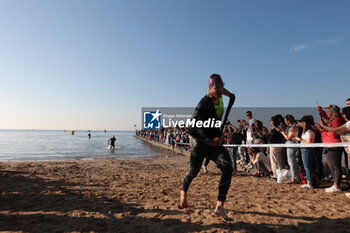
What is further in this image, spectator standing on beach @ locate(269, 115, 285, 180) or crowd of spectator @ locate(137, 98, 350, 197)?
spectator standing on beach @ locate(269, 115, 285, 180)

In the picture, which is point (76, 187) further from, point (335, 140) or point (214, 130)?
point (335, 140)

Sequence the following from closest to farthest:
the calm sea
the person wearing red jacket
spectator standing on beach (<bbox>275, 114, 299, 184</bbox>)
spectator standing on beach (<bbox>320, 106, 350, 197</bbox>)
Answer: spectator standing on beach (<bbox>320, 106, 350, 197</bbox>) → the person wearing red jacket → spectator standing on beach (<bbox>275, 114, 299, 184</bbox>) → the calm sea

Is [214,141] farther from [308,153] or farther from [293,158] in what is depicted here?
[293,158]

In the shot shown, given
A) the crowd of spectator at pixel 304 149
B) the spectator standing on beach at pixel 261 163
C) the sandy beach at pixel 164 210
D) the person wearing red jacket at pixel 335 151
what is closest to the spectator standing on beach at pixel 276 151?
the crowd of spectator at pixel 304 149

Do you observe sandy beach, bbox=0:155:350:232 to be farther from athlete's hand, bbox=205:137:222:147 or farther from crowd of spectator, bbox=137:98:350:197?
athlete's hand, bbox=205:137:222:147

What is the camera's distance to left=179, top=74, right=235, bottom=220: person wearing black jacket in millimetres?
2863

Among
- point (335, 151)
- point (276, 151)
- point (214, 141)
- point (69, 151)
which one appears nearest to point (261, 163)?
point (276, 151)

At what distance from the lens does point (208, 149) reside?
3.02 meters

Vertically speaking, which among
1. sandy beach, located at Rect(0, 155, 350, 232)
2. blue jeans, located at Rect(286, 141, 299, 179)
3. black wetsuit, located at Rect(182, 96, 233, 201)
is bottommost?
sandy beach, located at Rect(0, 155, 350, 232)

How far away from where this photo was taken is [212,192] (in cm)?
467

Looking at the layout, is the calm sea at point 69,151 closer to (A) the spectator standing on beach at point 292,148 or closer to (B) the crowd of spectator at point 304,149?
(B) the crowd of spectator at point 304,149

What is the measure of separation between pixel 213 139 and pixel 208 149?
0.70ft

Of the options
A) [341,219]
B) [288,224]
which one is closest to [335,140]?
[341,219]

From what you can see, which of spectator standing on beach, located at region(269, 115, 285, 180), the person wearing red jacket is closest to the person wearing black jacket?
the person wearing red jacket
